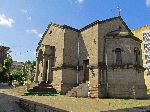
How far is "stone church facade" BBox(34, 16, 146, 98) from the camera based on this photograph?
25233 millimetres

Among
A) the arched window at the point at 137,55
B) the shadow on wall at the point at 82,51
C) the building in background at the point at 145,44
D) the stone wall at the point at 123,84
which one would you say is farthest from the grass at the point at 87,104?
the building in background at the point at 145,44

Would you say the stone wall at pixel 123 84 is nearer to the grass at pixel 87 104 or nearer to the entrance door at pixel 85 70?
the entrance door at pixel 85 70

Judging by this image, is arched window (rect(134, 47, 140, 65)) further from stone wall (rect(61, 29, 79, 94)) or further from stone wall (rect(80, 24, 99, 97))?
stone wall (rect(61, 29, 79, 94))

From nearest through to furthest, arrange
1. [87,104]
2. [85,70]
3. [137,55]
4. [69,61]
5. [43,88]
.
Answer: [87,104] → [137,55] → [43,88] → [85,70] → [69,61]

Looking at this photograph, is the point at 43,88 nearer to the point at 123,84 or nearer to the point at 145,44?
the point at 123,84

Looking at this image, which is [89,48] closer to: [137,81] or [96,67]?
[96,67]

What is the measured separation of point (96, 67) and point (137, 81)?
5.14 metres

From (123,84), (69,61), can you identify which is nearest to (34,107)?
(123,84)

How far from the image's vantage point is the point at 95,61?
85.6 ft

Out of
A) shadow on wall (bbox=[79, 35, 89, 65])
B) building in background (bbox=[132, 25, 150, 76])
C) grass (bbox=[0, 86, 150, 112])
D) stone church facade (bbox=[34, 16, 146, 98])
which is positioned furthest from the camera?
building in background (bbox=[132, 25, 150, 76])

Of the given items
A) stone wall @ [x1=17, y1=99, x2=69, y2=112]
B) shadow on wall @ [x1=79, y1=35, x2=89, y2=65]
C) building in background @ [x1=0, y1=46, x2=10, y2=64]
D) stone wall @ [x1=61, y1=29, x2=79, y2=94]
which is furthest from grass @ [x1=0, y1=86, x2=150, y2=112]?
building in background @ [x1=0, y1=46, x2=10, y2=64]

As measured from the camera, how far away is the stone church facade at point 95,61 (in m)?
25.2

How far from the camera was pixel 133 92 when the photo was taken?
25.2m

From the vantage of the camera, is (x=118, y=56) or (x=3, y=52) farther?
(x=3, y=52)
